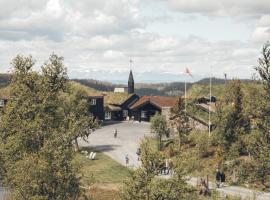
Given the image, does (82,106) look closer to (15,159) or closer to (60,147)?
(15,159)

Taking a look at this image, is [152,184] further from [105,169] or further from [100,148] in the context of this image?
[100,148]

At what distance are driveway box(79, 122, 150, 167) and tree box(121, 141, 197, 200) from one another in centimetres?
3815

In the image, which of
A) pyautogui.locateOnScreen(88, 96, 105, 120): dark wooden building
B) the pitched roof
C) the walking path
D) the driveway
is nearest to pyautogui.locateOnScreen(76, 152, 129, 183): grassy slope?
the walking path

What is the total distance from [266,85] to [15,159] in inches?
904

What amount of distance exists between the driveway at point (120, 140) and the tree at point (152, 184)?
38152 mm

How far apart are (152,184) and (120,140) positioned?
5954 centimetres

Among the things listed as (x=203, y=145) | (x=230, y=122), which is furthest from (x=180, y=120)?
(x=230, y=122)

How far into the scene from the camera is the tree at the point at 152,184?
2607cm

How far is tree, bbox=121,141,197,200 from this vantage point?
26069mm

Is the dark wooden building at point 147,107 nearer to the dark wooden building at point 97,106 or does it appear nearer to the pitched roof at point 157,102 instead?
the pitched roof at point 157,102

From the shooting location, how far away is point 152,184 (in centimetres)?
2620

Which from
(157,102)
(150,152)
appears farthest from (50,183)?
(157,102)

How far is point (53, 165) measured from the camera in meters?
31.2

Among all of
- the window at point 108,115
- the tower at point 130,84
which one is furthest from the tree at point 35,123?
the tower at point 130,84
